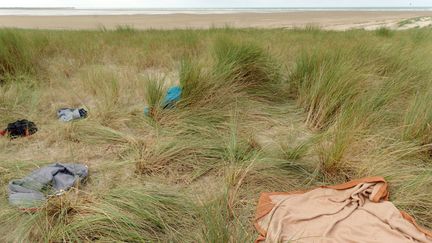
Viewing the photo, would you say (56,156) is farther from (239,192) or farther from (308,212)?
(308,212)

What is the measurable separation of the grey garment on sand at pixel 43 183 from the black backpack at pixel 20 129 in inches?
32.1

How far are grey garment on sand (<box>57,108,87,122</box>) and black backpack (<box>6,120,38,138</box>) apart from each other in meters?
0.30

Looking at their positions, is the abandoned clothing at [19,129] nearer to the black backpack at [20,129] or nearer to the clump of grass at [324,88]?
the black backpack at [20,129]

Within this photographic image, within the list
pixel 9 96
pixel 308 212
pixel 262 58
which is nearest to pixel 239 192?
pixel 308 212

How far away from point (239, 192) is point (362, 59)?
3212mm

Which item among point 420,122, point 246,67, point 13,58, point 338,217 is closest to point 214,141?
point 338,217

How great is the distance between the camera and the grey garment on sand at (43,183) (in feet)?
5.66

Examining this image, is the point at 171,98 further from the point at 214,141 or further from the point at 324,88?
the point at 324,88

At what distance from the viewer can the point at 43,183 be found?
1.92 metres

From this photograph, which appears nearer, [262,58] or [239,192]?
[239,192]

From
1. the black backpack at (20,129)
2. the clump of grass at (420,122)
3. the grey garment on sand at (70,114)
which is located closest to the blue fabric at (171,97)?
the grey garment on sand at (70,114)

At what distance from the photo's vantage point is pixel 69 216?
1594 millimetres

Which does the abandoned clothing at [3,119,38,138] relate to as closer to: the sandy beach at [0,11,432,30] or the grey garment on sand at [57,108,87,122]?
the grey garment on sand at [57,108,87,122]

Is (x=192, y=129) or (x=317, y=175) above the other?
(x=192, y=129)
